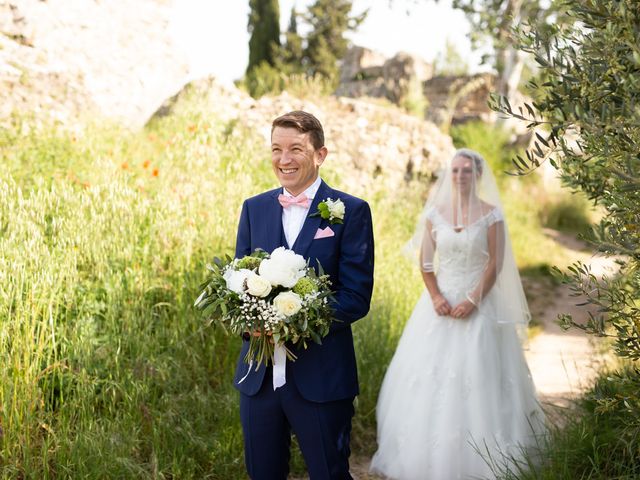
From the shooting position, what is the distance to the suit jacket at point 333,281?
293 centimetres

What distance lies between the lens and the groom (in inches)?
116

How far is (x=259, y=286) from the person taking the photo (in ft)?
8.83

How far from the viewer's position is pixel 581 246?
14531 mm

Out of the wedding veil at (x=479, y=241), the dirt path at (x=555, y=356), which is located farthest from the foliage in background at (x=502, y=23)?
the wedding veil at (x=479, y=241)

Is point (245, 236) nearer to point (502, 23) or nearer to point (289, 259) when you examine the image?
point (289, 259)

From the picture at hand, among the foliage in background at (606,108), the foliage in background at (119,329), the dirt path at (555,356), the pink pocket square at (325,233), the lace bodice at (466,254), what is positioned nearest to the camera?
the foliage in background at (606,108)

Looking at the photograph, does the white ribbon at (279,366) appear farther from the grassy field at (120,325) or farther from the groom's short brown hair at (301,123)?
the grassy field at (120,325)

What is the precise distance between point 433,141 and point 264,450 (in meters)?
9.23

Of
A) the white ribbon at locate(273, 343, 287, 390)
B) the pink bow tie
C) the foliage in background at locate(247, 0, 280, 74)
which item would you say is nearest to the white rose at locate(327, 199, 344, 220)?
the pink bow tie

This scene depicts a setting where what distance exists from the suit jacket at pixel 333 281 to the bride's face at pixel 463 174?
7.14 feet

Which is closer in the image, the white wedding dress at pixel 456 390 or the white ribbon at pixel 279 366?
the white ribbon at pixel 279 366

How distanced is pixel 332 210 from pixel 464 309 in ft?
7.45

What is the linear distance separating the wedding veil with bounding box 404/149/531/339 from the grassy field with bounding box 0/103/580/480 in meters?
1.17

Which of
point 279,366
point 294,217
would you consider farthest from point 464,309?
point 279,366
